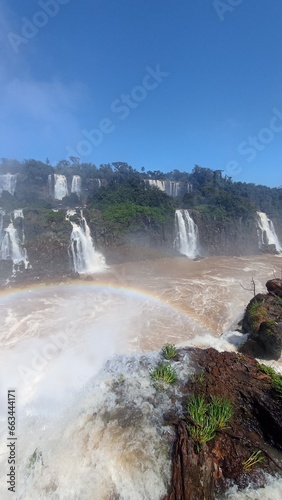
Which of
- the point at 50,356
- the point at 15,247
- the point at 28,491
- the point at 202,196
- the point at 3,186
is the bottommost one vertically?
the point at 50,356

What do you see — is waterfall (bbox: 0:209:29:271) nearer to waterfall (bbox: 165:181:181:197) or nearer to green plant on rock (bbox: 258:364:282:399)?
green plant on rock (bbox: 258:364:282:399)

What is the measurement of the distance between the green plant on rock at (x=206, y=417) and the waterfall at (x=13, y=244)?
26.1m

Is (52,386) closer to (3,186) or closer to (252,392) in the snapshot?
(252,392)

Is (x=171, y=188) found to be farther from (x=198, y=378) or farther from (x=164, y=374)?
(x=198, y=378)

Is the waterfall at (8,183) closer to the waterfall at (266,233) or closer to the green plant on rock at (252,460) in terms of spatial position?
the waterfall at (266,233)

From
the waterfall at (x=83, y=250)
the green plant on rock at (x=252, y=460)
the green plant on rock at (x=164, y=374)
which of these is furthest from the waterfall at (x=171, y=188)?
the green plant on rock at (x=252, y=460)

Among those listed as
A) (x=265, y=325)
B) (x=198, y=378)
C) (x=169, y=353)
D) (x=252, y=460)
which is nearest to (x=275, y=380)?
(x=198, y=378)

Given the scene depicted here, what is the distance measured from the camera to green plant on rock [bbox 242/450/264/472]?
4777mm

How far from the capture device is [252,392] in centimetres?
634

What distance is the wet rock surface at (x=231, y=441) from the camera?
14.9 ft

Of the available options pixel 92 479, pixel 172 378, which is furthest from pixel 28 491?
pixel 172 378

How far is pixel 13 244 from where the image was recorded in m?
28.6

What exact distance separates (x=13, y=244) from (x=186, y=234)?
23127mm

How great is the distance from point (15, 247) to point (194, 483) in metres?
28.8
